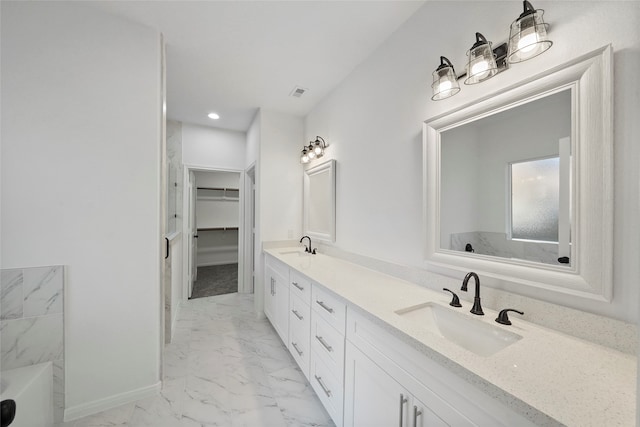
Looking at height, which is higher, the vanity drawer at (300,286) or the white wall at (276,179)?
the white wall at (276,179)

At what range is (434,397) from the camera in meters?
0.83

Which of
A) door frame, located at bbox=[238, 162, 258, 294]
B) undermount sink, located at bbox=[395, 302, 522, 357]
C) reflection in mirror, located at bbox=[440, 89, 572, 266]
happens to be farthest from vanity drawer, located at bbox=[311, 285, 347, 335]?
door frame, located at bbox=[238, 162, 258, 294]

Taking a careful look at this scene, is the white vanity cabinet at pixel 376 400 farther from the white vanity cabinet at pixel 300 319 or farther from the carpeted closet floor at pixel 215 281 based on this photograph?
the carpeted closet floor at pixel 215 281

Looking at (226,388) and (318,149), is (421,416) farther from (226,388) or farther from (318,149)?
(318,149)

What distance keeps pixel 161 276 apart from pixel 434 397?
1.90m

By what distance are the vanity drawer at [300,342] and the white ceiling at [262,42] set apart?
7.15 ft

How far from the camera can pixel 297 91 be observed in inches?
102

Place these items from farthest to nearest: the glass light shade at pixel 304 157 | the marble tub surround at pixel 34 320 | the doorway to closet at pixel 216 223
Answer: the doorway to closet at pixel 216 223 < the glass light shade at pixel 304 157 < the marble tub surround at pixel 34 320

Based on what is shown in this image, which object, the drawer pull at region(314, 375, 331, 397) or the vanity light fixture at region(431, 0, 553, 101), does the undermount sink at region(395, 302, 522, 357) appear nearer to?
the drawer pull at region(314, 375, 331, 397)

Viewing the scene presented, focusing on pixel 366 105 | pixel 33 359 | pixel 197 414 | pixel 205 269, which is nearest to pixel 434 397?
pixel 197 414

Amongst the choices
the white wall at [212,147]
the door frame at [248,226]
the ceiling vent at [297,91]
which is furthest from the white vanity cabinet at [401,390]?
the white wall at [212,147]

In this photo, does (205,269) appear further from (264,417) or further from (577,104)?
(577,104)

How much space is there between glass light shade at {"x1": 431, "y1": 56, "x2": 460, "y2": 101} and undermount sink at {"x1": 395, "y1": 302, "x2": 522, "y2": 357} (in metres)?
1.16

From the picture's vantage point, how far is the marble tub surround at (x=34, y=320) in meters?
1.39
